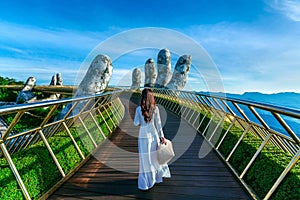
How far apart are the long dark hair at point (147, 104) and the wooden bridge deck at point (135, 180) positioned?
Result: 1062 millimetres

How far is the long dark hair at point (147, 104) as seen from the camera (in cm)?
356

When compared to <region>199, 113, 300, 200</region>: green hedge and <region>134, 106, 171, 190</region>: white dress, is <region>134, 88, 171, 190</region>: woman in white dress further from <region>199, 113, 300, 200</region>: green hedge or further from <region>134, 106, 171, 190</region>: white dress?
<region>199, 113, 300, 200</region>: green hedge

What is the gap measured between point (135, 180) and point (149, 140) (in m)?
0.72

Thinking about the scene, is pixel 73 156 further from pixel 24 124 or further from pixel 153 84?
pixel 153 84

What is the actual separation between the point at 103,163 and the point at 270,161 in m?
2.89

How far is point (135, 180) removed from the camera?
393 centimetres

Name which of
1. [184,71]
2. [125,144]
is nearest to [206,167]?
[125,144]

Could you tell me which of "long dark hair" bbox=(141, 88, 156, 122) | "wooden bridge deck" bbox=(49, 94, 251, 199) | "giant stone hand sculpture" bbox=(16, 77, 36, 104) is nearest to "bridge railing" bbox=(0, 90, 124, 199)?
"wooden bridge deck" bbox=(49, 94, 251, 199)

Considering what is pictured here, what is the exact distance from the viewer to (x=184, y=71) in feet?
126

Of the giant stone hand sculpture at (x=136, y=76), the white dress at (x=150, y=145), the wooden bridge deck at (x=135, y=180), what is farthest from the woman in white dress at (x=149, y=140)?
the giant stone hand sculpture at (x=136, y=76)

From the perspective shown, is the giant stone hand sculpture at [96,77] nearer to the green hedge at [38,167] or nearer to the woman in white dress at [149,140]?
the green hedge at [38,167]

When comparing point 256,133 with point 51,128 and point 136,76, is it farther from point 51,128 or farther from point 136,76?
point 136,76

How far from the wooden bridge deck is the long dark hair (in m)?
1.06

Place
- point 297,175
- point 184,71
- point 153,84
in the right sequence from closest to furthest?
point 297,175 < point 184,71 < point 153,84
